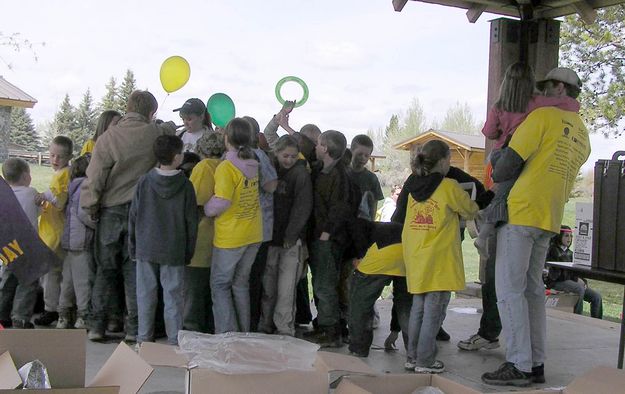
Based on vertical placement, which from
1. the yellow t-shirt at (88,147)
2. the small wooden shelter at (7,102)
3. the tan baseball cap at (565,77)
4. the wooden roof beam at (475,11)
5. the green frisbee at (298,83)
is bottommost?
the yellow t-shirt at (88,147)

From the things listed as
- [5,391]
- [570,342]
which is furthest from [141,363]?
[570,342]

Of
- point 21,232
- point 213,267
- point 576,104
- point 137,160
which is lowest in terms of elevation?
point 213,267

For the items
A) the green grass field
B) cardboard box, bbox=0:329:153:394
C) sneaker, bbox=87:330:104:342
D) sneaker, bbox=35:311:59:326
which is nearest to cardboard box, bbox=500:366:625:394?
cardboard box, bbox=0:329:153:394

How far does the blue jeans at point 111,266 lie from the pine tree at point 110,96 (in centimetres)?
2533

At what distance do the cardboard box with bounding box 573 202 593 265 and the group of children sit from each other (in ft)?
1.83

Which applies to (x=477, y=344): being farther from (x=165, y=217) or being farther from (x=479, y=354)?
(x=165, y=217)

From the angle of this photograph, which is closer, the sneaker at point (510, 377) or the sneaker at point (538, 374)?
the sneaker at point (510, 377)

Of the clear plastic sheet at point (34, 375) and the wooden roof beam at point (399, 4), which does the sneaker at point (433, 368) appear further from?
the wooden roof beam at point (399, 4)

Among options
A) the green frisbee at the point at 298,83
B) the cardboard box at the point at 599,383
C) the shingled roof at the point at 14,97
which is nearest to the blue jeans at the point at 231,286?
the green frisbee at the point at 298,83

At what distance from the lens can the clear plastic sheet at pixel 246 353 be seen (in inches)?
71.0

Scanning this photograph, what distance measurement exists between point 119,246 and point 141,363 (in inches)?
126

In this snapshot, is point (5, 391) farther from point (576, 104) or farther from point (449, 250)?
point (576, 104)

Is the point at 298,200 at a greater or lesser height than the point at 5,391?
greater

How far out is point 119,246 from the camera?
193 inches
